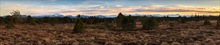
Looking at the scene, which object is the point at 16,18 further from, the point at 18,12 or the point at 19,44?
the point at 19,44

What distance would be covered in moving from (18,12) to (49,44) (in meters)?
64.2

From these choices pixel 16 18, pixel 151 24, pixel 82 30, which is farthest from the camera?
pixel 16 18

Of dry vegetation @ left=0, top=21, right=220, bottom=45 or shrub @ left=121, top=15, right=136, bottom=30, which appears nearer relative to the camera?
dry vegetation @ left=0, top=21, right=220, bottom=45

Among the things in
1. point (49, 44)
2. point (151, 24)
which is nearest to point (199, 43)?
point (49, 44)

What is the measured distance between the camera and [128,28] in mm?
52250

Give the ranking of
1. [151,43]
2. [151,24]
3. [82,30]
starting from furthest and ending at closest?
[151,24]
[82,30]
[151,43]

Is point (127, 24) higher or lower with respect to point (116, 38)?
lower

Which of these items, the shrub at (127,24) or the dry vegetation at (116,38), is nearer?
the dry vegetation at (116,38)

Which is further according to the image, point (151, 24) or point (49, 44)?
point (151, 24)

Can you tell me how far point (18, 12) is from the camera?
3499 inches

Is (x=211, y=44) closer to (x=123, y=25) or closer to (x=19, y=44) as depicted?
(x=19, y=44)

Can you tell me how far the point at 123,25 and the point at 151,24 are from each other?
16.0ft

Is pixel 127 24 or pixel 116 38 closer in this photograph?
pixel 116 38

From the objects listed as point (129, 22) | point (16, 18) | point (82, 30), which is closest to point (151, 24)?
point (129, 22)
